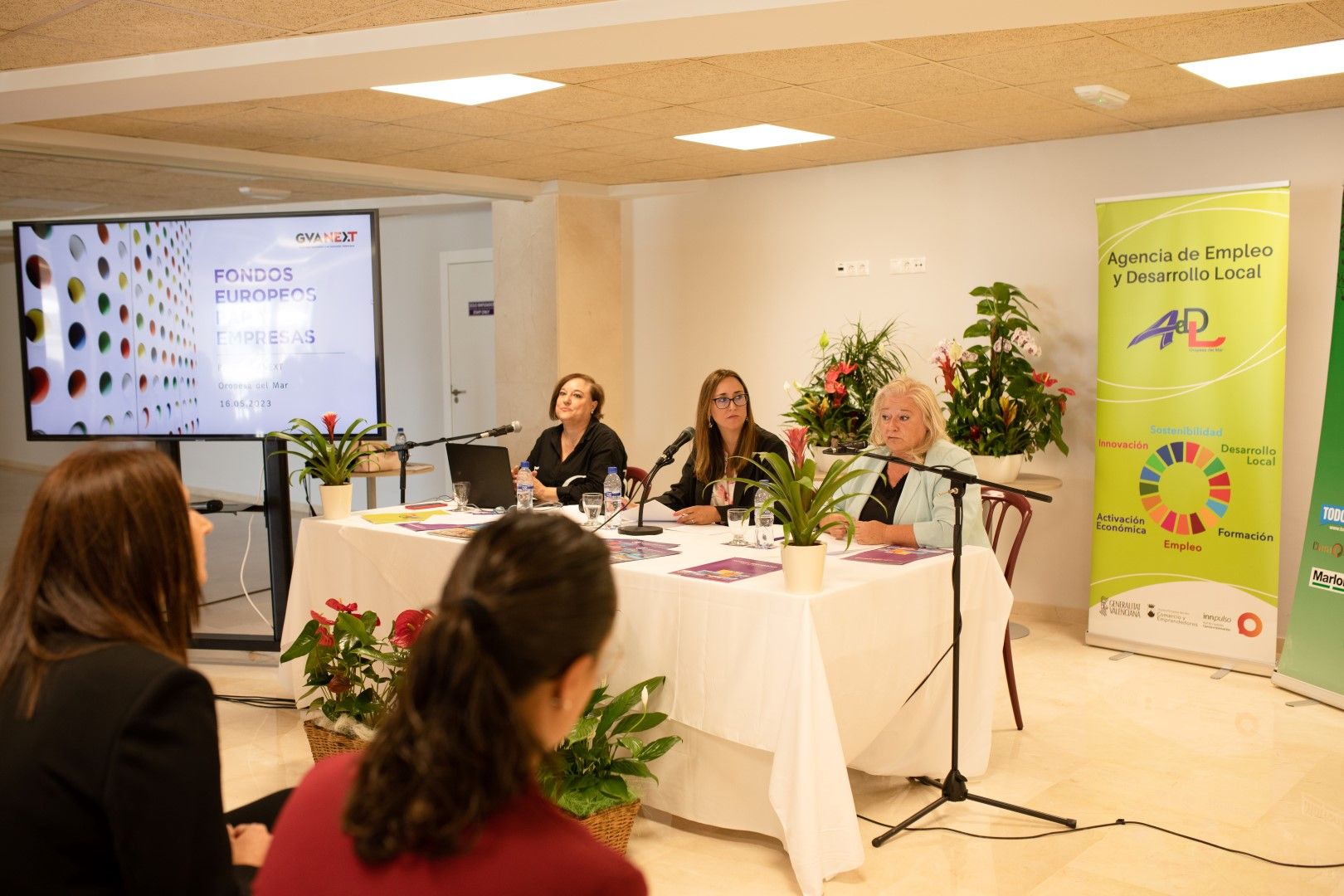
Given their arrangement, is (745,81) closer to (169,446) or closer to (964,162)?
(964,162)

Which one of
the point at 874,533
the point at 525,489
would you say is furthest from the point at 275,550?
the point at 874,533

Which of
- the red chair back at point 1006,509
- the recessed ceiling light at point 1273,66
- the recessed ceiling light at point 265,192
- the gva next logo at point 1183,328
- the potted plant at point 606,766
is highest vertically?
the recessed ceiling light at point 1273,66

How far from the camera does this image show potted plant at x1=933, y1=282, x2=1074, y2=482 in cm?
562

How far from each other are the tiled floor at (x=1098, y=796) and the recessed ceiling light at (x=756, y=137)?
2.82m

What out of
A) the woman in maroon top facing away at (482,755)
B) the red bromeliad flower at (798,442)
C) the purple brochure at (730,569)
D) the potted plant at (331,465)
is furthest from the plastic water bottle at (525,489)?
the woman in maroon top facing away at (482,755)

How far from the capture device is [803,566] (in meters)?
3.09

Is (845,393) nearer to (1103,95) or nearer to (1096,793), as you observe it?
(1103,95)

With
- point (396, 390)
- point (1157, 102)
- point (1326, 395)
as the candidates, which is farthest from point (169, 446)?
point (1326, 395)

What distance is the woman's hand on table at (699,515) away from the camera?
4.42m

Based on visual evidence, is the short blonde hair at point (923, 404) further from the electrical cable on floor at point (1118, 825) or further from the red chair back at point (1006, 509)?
the electrical cable on floor at point (1118, 825)

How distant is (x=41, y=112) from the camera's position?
4621 mm

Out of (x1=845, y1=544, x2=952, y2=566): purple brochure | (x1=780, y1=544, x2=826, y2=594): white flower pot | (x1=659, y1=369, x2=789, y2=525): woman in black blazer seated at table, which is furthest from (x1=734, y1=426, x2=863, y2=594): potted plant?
(x1=659, y1=369, x2=789, y2=525): woman in black blazer seated at table

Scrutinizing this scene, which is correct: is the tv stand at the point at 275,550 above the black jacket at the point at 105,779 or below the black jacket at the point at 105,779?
below

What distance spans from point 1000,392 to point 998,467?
0.38 meters
